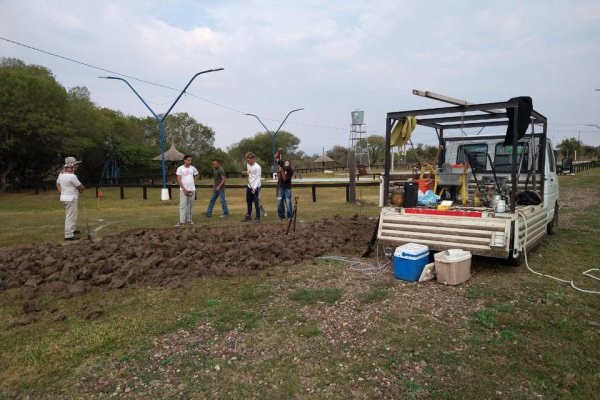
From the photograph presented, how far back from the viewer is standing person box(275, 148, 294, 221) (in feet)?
32.3

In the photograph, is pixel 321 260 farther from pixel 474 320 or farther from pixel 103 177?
A: pixel 103 177

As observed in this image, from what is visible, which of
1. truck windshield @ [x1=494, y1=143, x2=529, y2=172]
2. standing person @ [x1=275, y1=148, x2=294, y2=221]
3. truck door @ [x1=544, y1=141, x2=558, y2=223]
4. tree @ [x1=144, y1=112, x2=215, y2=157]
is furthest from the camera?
tree @ [x1=144, y1=112, x2=215, y2=157]

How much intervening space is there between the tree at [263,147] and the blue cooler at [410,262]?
203 ft

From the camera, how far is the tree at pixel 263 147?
71.8m

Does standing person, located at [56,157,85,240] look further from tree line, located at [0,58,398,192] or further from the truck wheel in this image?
tree line, located at [0,58,398,192]

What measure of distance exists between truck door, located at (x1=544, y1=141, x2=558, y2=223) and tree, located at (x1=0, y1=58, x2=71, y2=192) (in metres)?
26.8

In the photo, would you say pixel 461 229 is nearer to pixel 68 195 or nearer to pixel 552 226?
pixel 552 226

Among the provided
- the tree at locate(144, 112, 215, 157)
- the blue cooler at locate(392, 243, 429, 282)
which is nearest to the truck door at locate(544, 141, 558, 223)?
the blue cooler at locate(392, 243, 429, 282)

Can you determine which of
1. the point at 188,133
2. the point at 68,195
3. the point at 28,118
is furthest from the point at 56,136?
the point at 188,133

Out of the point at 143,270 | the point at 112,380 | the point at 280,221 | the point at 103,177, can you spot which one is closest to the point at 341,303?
the point at 112,380

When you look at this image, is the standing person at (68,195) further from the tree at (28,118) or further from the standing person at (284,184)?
the tree at (28,118)

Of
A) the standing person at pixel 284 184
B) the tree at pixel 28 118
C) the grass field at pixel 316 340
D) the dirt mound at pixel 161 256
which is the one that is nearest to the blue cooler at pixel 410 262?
the grass field at pixel 316 340

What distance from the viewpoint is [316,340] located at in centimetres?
359

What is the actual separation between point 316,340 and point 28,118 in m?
27.3
